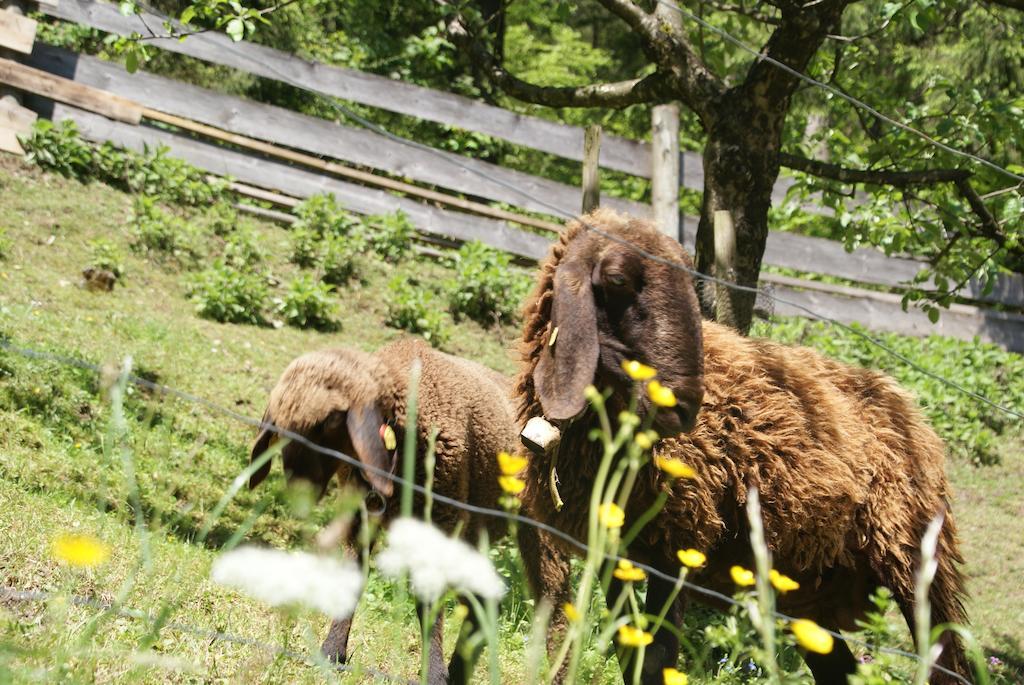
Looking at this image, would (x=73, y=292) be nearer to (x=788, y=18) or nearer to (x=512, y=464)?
(x=788, y=18)

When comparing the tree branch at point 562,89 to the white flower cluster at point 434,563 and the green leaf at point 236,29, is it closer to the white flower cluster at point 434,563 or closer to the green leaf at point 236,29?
the green leaf at point 236,29

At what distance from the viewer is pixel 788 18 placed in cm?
525

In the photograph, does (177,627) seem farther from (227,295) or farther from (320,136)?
(320,136)

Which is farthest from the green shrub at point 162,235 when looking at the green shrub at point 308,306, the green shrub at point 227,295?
the green shrub at point 308,306

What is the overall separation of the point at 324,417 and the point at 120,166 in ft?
23.5

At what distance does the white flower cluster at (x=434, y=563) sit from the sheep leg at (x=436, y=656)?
2.73 m

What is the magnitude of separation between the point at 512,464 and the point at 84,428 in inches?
192

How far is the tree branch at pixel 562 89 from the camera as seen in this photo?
19.1 feet

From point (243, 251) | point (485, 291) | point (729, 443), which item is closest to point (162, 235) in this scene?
point (243, 251)

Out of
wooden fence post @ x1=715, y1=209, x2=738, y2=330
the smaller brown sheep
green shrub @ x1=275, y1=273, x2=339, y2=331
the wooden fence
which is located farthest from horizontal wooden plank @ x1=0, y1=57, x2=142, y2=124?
wooden fence post @ x1=715, y1=209, x2=738, y2=330

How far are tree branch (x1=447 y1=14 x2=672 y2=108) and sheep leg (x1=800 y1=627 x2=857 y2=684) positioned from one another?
3.35m

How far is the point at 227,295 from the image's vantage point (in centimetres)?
847

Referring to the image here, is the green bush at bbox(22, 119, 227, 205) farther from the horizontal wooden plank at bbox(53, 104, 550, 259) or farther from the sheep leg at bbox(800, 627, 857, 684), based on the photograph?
the sheep leg at bbox(800, 627, 857, 684)

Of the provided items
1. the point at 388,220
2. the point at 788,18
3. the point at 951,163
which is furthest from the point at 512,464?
the point at 388,220
